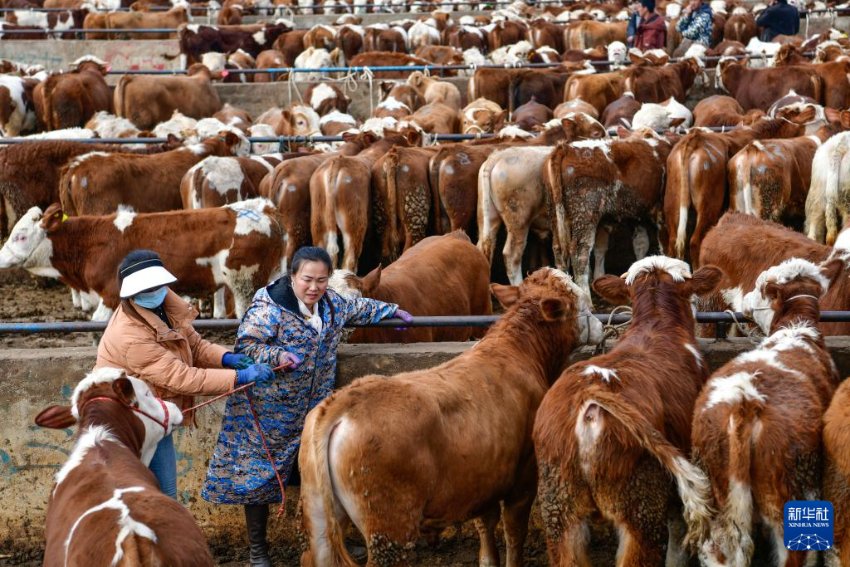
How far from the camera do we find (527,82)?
65.6 ft

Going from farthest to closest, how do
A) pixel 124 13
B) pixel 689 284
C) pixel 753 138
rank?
pixel 124 13 < pixel 753 138 < pixel 689 284

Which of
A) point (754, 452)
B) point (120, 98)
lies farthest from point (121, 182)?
point (754, 452)

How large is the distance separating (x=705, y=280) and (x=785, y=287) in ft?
1.39

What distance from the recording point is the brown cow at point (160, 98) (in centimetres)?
1922

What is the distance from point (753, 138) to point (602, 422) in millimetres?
8086

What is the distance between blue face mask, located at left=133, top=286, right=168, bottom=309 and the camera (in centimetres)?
544

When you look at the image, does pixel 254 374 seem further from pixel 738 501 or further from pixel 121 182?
pixel 121 182

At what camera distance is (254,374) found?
5.54 m

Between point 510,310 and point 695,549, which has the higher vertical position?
point 510,310

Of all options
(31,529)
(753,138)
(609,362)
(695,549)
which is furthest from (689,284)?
(753,138)

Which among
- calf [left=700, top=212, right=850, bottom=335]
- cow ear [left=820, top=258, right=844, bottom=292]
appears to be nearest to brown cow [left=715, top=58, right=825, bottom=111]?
calf [left=700, top=212, right=850, bottom=335]

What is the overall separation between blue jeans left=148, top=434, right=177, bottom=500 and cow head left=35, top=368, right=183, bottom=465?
21cm

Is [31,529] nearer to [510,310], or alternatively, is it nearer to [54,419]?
[54,419]

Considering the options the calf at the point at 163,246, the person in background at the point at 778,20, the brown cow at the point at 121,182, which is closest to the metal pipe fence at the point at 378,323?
the calf at the point at 163,246
